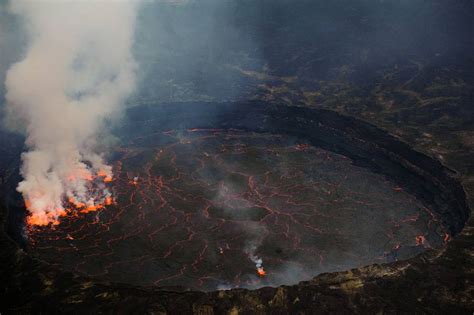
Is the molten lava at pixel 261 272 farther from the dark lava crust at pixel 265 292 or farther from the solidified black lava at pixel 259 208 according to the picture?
the dark lava crust at pixel 265 292

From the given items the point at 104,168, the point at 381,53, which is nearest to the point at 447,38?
the point at 381,53

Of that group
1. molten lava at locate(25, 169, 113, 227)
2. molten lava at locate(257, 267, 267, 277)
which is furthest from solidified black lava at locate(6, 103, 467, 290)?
molten lava at locate(25, 169, 113, 227)

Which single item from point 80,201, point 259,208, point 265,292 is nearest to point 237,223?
point 259,208

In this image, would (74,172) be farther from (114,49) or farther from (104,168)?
(114,49)

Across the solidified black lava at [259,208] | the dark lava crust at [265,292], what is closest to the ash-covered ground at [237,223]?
the solidified black lava at [259,208]

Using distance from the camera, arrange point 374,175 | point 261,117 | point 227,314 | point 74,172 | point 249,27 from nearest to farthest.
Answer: point 227,314 → point 74,172 → point 374,175 → point 261,117 → point 249,27

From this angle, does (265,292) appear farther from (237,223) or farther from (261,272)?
(237,223)
